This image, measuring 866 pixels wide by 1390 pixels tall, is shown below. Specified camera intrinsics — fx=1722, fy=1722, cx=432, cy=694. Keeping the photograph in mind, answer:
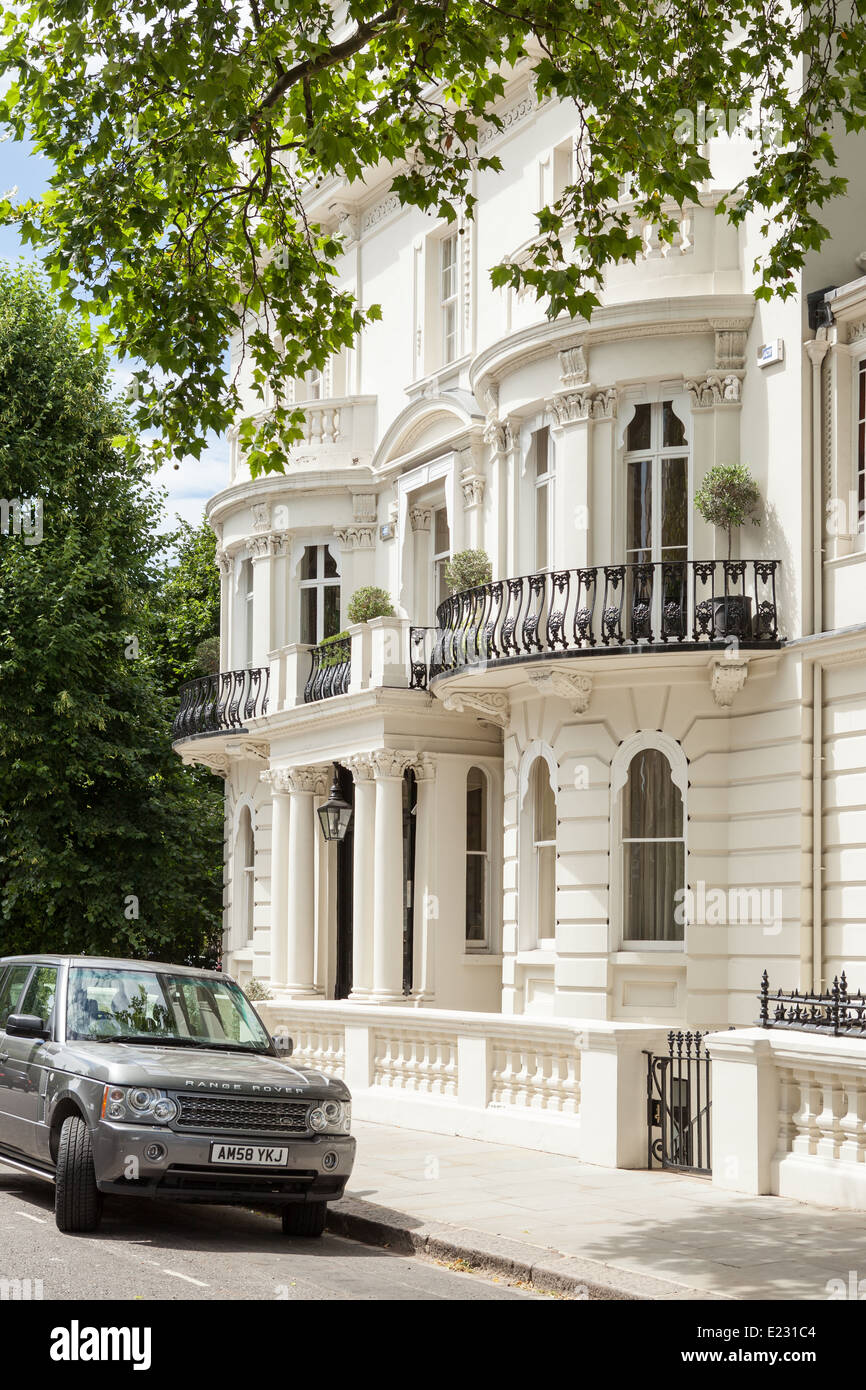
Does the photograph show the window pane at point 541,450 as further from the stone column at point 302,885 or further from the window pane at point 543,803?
the stone column at point 302,885

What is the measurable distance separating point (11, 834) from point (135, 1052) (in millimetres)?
17607

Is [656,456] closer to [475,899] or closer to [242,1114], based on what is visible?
[475,899]

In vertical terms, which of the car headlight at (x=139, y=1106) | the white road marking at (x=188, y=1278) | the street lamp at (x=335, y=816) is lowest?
the white road marking at (x=188, y=1278)

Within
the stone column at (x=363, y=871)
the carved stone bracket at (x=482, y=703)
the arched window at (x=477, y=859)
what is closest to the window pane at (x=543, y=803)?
the carved stone bracket at (x=482, y=703)

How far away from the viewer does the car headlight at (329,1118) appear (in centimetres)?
1056

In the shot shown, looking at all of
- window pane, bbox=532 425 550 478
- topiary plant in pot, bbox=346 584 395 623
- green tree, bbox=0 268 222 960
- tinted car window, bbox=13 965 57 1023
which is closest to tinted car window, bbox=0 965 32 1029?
tinted car window, bbox=13 965 57 1023

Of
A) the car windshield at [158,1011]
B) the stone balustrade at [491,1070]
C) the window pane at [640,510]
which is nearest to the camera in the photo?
the car windshield at [158,1011]

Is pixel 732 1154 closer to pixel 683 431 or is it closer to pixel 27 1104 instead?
pixel 27 1104

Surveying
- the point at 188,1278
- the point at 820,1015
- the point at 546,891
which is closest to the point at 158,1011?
the point at 188,1278

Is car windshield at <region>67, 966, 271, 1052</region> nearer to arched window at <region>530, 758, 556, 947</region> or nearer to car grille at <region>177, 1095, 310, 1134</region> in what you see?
car grille at <region>177, 1095, 310, 1134</region>

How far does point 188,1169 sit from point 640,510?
1115cm

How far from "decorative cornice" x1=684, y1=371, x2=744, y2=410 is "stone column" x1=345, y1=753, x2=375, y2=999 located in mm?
6897

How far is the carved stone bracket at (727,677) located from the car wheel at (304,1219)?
8.80 metres

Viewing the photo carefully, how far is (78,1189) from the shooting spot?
397 inches
